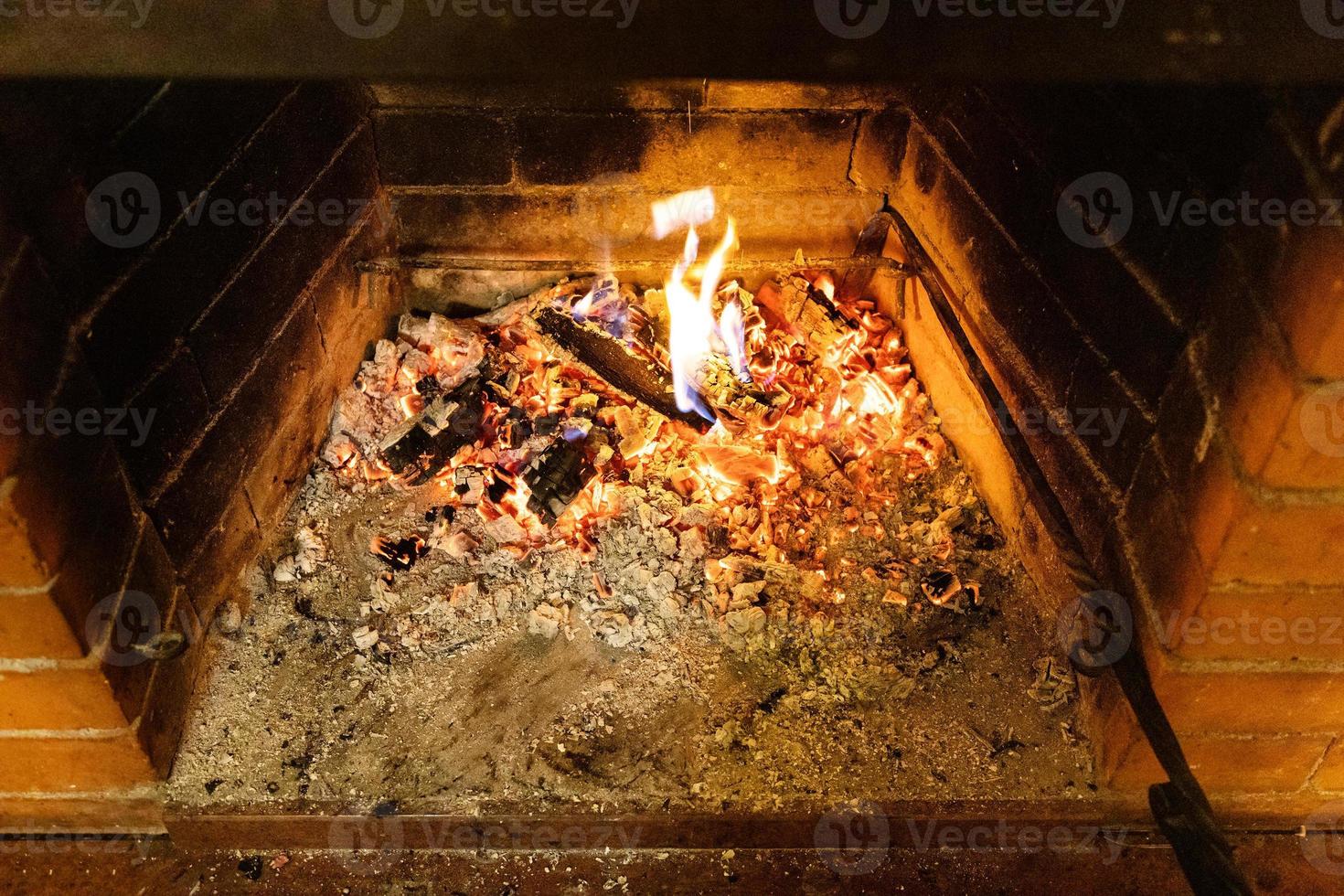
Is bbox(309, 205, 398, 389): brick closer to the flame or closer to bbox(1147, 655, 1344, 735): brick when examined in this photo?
the flame

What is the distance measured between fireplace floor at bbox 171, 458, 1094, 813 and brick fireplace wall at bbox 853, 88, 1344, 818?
457mm

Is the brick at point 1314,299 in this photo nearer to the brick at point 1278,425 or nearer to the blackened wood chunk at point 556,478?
the brick at point 1278,425

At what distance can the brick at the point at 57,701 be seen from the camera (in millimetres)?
2725

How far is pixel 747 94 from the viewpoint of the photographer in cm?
450

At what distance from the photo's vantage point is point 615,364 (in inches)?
178

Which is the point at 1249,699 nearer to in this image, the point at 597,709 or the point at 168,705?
the point at 597,709

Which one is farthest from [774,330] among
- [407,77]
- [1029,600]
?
[407,77]
